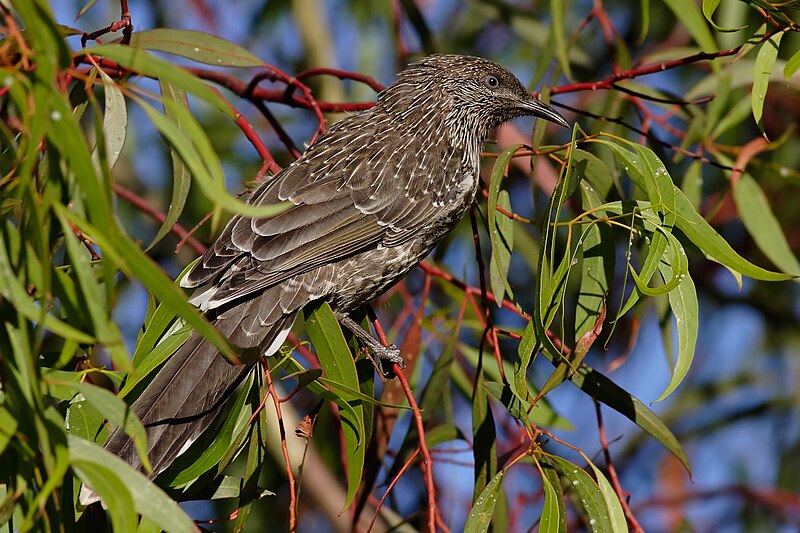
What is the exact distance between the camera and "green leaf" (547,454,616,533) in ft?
7.11

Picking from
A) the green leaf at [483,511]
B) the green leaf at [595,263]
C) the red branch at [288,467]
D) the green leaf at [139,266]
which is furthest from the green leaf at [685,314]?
the green leaf at [139,266]

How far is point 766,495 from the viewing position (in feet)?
14.4

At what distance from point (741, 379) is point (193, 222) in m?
3.14

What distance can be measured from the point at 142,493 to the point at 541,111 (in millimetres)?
1894

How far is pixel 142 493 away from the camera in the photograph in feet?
5.54

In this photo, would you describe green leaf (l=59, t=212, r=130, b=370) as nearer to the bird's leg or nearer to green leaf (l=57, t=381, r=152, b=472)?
green leaf (l=57, t=381, r=152, b=472)

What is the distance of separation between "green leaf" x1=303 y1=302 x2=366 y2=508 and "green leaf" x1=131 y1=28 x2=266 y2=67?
872mm

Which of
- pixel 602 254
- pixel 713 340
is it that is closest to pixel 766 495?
pixel 713 340

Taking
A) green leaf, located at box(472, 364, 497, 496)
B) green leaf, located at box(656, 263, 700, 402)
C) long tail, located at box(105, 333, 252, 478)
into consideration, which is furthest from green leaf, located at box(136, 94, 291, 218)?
green leaf, located at box(472, 364, 497, 496)

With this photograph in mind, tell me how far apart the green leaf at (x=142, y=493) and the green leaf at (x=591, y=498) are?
0.94 meters

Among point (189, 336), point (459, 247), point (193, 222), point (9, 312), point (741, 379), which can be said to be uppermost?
point (9, 312)

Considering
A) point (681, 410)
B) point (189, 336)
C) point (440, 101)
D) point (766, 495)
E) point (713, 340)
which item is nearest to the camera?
point (189, 336)

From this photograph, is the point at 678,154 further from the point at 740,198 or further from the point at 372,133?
the point at 372,133

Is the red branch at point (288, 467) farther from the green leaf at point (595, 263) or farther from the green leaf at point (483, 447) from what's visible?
the green leaf at point (595, 263)
